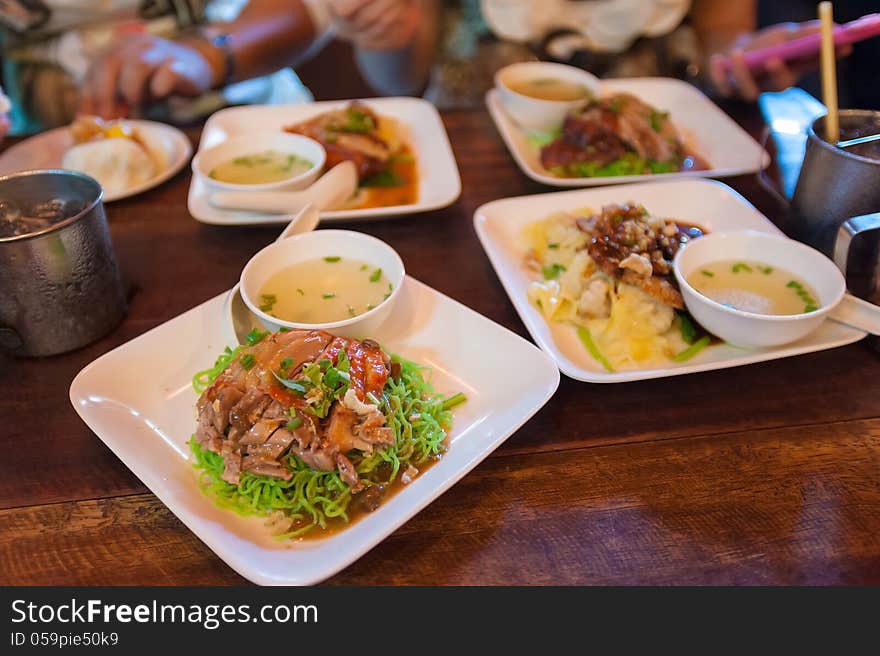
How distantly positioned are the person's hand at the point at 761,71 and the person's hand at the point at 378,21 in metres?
1.53

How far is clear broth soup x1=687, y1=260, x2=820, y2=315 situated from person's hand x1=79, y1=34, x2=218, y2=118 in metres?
2.24

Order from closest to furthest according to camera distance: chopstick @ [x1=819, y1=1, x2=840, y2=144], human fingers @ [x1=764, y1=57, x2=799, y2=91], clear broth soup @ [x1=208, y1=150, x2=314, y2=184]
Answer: chopstick @ [x1=819, y1=1, x2=840, y2=144], clear broth soup @ [x1=208, y1=150, x2=314, y2=184], human fingers @ [x1=764, y1=57, x2=799, y2=91]

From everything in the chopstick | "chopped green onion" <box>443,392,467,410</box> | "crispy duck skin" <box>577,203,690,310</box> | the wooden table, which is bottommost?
the wooden table

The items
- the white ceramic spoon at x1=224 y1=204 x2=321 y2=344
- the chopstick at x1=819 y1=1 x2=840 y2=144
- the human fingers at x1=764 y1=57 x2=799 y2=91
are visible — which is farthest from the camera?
the human fingers at x1=764 y1=57 x2=799 y2=91

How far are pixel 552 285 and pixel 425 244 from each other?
48 centimetres

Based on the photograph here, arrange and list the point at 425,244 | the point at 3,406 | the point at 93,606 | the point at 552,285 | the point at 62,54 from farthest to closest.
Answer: the point at 62,54 → the point at 425,244 → the point at 552,285 → the point at 3,406 → the point at 93,606

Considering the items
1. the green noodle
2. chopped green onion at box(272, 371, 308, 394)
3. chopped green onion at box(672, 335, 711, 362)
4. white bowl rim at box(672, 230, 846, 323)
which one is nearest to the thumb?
the green noodle

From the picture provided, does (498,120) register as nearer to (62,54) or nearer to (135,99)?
(135,99)

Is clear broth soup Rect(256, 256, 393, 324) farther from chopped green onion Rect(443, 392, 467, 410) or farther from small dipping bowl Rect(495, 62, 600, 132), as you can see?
small dipping bowl Rect(495, 62, 600, 132)

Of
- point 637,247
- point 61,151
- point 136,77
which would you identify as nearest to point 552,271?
point 637,247

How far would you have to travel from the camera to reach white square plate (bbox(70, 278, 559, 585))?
1.19 m

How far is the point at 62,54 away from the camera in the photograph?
3209mm

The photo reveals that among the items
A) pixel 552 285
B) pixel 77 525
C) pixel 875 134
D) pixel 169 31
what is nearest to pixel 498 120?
pixel 552 285

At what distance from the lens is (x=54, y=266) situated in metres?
1.56
